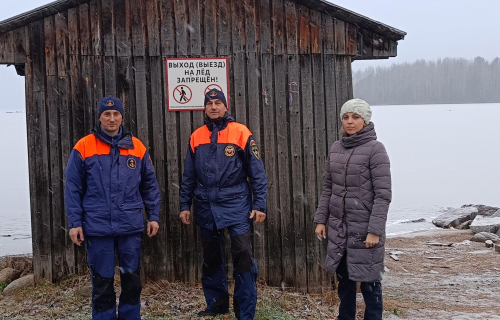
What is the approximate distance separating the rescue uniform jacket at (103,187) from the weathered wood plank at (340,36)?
9.30 feet

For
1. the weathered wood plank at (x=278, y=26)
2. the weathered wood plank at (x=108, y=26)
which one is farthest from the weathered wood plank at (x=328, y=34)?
the weathered wood plank at (x=108, y=26)

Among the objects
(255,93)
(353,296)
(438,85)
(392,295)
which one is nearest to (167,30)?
(255,93)

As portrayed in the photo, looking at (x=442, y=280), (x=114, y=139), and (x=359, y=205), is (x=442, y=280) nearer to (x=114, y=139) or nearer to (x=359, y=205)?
(x=359, y=205)

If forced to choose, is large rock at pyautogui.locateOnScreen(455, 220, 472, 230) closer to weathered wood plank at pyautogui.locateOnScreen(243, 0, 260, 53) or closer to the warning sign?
weathered wood plank at pyautogui.locateOnScreen(243, 0, 260, 53)

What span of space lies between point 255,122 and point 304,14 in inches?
53.6

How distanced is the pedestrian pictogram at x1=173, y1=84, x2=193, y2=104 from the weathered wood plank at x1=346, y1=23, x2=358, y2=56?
1903mm

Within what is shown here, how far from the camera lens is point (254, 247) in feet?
19.5

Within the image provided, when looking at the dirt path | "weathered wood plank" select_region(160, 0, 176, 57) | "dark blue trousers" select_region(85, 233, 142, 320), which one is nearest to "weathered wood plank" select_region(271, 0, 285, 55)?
"weathered wood plank" select_region(160, 0, 176, 57)

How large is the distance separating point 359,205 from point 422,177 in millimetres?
21124

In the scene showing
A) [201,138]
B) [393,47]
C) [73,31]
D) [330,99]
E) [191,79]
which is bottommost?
[201,138]

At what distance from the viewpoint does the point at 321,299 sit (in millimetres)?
5859

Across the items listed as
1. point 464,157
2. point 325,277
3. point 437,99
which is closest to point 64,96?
point 325,277

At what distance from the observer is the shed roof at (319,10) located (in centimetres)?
536

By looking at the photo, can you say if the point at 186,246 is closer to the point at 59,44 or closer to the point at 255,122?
the point at 255,122
